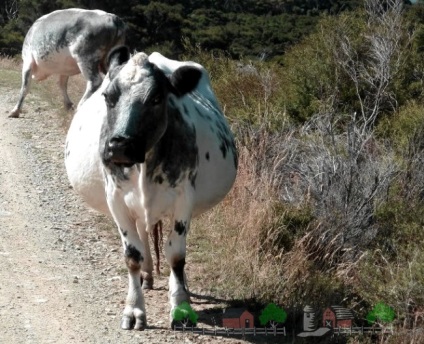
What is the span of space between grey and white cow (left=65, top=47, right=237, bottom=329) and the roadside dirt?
0.34 metres

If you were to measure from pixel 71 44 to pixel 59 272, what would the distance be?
8696 millimetres

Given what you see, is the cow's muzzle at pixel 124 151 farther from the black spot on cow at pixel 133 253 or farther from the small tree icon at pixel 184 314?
the small tree icon at pixel 184 314

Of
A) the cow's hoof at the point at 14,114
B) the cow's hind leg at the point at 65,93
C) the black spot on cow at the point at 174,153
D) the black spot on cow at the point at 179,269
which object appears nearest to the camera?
the black spot on cow at the point at 174,153

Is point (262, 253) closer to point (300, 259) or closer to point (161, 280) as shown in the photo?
point (300, 259)

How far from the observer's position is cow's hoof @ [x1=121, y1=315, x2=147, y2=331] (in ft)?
23.4

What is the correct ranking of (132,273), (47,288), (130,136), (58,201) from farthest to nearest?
(58,201)
(47,288)
(132,273)
(130,136)

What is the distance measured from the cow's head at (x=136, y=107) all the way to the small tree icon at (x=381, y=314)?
99.6 inches

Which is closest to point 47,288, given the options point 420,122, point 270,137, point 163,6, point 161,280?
point 161,280

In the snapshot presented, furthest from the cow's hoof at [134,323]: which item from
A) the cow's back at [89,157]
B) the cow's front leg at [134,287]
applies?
the cow's back at [89,157]

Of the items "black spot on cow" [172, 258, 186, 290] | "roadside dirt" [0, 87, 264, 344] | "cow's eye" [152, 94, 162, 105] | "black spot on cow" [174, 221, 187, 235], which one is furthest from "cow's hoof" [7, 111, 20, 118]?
"cow's eye" [152, 94, 162, 105]

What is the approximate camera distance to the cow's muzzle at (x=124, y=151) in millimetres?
6312

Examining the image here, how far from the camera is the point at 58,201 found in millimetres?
11016

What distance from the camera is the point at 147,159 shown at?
6754mm

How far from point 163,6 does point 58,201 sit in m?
41.5
